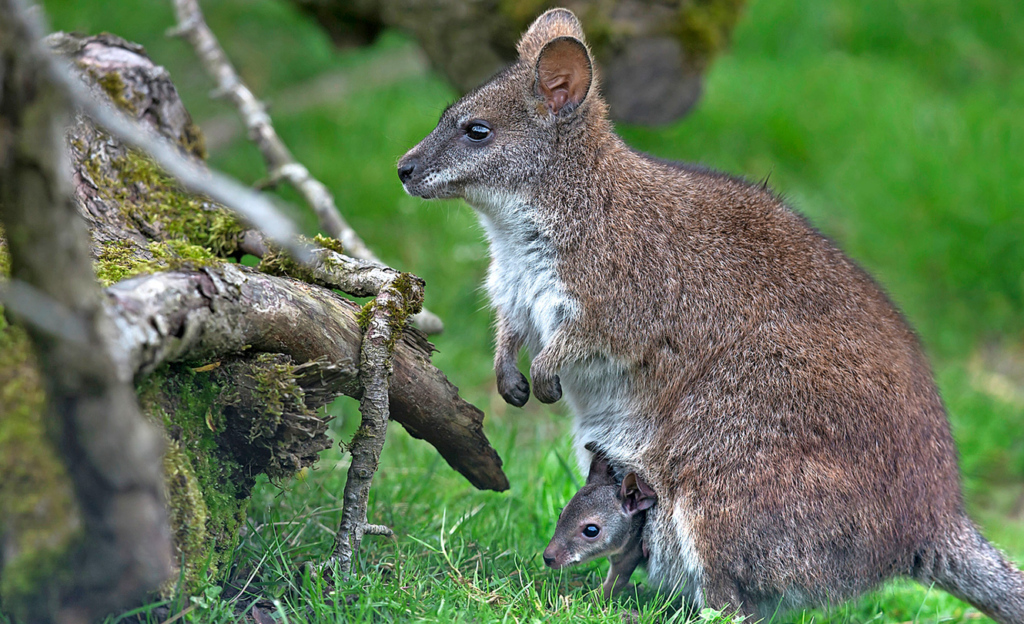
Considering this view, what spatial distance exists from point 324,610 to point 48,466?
3.56ft

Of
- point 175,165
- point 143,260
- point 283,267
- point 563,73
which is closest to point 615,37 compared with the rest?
point 563,73

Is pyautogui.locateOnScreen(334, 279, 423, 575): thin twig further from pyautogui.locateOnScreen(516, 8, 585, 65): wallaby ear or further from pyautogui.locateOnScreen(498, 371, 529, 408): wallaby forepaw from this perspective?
pyautogui.locateOnScreen(516, 8, 585, 65): wallaby ear

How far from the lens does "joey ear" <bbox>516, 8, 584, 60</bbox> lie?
4504mm

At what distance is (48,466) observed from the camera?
2.38 m

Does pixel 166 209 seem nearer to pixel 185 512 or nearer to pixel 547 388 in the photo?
pixel 185 512

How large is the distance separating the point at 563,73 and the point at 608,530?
2.01 m

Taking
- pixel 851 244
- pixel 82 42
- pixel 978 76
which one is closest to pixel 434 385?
pixel 82 42

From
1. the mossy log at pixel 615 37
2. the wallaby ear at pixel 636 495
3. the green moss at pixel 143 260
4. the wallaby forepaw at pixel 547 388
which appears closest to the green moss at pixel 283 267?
the green moss at pixel 143 260

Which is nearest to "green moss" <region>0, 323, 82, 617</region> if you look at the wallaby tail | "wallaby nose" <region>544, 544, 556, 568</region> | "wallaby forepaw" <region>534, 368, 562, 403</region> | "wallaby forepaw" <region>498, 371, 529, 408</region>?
"wallaby nose" <region>544, 544, 556, 568</region>

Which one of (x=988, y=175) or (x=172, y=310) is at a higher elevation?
(x=988, y=175)

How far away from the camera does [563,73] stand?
4.21 meters

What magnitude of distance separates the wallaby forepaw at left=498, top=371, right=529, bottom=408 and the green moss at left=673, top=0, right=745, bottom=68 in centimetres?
342

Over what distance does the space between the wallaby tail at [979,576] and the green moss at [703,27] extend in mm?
3995

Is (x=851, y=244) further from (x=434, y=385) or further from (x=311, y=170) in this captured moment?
(x=434, y=385)
